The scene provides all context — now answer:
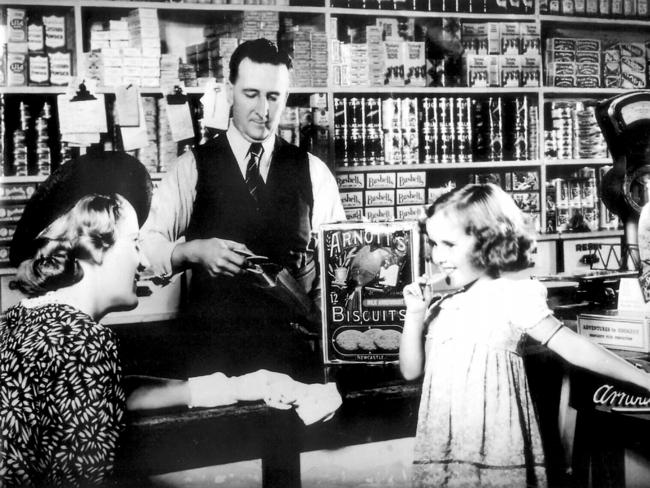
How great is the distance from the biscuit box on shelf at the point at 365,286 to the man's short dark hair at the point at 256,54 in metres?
0.67

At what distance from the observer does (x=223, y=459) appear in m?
2.08

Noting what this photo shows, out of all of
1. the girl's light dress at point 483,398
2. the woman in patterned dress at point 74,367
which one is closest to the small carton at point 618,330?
the girl's light dress at point 483,398

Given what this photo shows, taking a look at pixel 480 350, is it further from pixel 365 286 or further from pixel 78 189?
pixel 78 189

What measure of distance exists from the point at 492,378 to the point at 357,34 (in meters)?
1.43

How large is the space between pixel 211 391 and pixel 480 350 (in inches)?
31.7

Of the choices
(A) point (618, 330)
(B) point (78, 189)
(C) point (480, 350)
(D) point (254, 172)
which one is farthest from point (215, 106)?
(A) point (618, 330)

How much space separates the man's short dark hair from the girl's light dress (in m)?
1.08

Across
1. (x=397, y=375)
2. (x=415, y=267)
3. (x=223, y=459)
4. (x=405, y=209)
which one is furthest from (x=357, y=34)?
(x=223, y=459)

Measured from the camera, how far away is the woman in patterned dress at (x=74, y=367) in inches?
80.8

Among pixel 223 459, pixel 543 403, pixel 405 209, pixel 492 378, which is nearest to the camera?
pixel 223 459

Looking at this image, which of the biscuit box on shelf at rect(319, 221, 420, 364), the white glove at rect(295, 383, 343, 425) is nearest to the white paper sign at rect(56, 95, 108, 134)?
the biscuit box on shelf at rect(319, 221, 420, 364)

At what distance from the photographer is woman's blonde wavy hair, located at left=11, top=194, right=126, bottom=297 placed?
2.22 metres

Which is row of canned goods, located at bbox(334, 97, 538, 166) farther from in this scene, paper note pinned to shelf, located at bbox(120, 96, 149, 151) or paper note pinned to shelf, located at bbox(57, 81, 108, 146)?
paper note pinned to shelf, located at bbox(57, 81, 108, 146)

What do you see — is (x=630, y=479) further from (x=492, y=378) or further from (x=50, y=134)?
(x=50, y=134)
